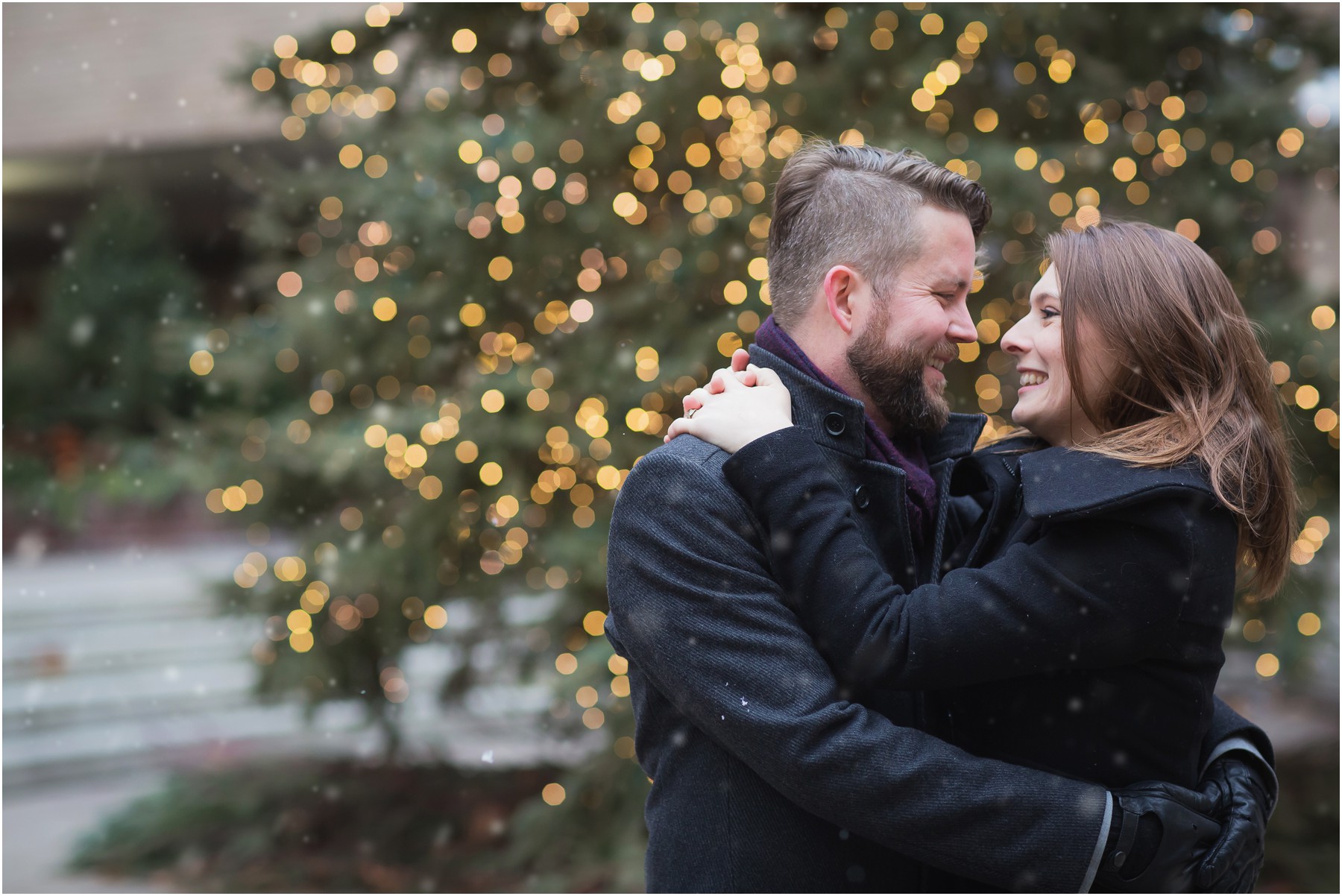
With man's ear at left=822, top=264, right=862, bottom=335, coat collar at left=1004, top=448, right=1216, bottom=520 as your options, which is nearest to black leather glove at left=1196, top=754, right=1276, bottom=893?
coat collar at left=1004, top=448, right=1216, bottom=520

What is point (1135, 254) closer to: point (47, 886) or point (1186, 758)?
point (1186, 758)

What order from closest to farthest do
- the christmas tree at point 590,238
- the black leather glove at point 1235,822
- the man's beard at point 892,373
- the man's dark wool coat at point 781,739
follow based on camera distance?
the man's dark wool coat at point 781,739
the black leather glove at point 1235,822
the man's beard at point 892,373
the christmas tree at point 590,238

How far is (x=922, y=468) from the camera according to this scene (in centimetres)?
208

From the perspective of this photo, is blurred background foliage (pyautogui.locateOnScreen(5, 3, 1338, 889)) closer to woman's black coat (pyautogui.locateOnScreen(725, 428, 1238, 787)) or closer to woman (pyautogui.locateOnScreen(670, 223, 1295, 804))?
woman (pyautogui.locateOnScreen(670, 223, 1295, 804))

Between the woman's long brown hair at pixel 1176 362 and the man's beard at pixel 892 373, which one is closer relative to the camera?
the woman's long brown hair at pixel 1176 362

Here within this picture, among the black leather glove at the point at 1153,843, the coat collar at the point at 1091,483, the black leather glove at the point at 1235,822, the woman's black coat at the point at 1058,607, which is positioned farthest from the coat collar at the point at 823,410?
the black leather glove at the point at 1235,822

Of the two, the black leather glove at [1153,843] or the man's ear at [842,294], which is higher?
the man's ear at [842,294]

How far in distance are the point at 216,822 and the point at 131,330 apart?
8658mm

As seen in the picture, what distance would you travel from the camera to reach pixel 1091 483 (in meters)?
1.63

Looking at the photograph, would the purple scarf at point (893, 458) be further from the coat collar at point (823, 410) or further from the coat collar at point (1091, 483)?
the coat collar at point (1091, 483)

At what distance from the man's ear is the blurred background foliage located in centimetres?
197

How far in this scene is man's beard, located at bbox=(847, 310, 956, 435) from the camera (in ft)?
6.52

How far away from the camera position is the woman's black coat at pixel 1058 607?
159 centimetres

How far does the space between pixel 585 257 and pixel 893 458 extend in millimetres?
2966
